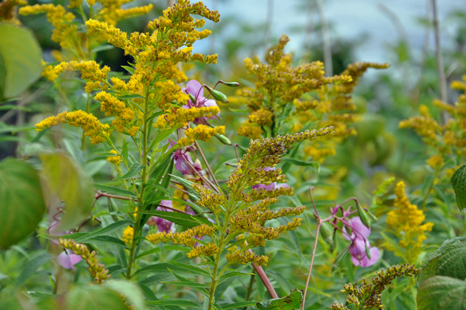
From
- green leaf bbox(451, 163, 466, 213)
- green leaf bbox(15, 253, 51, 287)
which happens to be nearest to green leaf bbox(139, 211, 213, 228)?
green leaf bbox(15, 253, 51, 287)

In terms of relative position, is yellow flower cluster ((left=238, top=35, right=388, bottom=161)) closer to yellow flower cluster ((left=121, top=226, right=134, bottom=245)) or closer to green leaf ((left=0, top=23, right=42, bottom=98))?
yellow flower cluster ((left=121, top=226, right=134, bottom=245))

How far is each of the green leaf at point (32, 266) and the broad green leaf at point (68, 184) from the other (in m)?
0.44

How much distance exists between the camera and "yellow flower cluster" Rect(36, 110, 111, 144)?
0.52 metres

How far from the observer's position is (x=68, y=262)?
66 centimetres

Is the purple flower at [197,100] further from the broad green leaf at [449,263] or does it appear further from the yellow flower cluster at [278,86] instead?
the broad green leaf at [449,263]

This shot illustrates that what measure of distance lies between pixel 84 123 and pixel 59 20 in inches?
19.7

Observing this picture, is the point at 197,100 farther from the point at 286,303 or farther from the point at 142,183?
the point at 286,303

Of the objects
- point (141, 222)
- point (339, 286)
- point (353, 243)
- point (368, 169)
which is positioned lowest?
point (368, 169)

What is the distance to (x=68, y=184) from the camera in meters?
0.28

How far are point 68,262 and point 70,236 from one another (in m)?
0.14

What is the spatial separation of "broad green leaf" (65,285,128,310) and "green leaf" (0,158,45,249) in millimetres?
61

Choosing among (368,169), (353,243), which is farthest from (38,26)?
(368,169)

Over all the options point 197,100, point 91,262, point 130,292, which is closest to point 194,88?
point 197,100

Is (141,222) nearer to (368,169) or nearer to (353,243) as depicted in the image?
(353,243)
